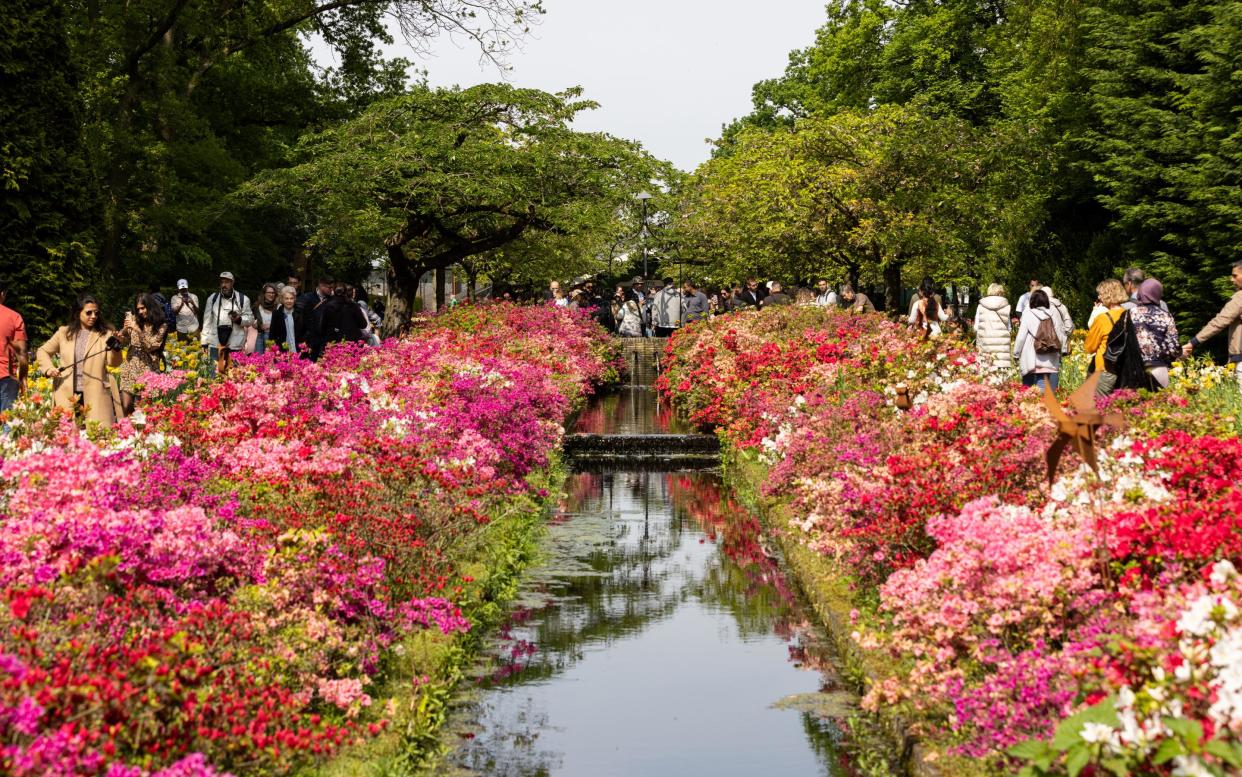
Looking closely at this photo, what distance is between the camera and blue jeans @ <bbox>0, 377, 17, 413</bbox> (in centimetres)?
1358

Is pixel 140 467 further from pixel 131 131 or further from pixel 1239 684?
pixel 131 131

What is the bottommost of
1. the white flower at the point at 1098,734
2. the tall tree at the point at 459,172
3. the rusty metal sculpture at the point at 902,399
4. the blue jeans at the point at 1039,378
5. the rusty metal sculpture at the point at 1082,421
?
the white flower at the point at 1098,734

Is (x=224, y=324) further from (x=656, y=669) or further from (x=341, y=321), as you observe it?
(x=656, y=669)

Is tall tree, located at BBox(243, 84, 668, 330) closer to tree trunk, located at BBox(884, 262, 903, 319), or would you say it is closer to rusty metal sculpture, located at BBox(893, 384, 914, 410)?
tree trunk, located at BBox(884, 262, 903, 319)

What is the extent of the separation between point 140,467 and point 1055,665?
5118 mm

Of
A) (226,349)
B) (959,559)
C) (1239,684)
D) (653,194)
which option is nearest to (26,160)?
(226,349)

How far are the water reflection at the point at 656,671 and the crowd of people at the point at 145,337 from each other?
158 inches

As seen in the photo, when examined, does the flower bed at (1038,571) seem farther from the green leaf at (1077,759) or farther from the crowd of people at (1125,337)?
the crowd of people at (1125,337)

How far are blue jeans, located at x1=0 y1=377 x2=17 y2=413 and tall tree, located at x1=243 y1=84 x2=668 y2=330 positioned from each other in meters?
13.5

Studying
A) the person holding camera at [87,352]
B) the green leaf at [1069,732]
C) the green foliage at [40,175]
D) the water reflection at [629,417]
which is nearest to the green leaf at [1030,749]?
the green leaf at [1069,732]

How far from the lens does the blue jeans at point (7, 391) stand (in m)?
13.6

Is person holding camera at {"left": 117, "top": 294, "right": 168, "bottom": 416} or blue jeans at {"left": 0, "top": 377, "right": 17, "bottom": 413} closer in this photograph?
blue jeans at {"left": 0, "top": 377, "right": 17, "bottom": 413}

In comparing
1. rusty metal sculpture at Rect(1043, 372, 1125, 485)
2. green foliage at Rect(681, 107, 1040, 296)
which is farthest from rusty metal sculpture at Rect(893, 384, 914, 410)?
green foliage at Rect(681, 107, 1040, 296)

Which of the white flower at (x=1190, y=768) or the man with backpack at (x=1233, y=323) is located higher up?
the man with backpack at (x=1233, y=323)
